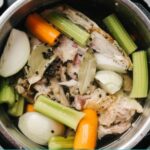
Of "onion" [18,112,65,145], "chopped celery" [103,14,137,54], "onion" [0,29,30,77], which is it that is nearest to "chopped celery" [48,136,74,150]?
"onion" [18,112,65,145]

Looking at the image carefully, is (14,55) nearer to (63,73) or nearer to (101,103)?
(63,73)

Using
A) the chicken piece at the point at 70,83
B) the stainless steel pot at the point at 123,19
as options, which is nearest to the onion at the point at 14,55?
the stainless steel pot at the point at 123,19

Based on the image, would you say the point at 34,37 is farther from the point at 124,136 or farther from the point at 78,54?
the point at 124,136

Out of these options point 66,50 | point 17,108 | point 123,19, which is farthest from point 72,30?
point 17,108

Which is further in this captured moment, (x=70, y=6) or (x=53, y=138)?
(x=70, y=6)

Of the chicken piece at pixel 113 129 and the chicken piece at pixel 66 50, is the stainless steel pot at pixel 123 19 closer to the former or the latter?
the chicken piece at pixel 113 129

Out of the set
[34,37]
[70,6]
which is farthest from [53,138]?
[70,6]

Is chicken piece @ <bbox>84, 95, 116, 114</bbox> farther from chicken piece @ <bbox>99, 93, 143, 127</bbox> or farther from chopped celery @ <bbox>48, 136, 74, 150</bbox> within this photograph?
chopped celery @ <bbox>48, 136, 74, 150</bbox>
